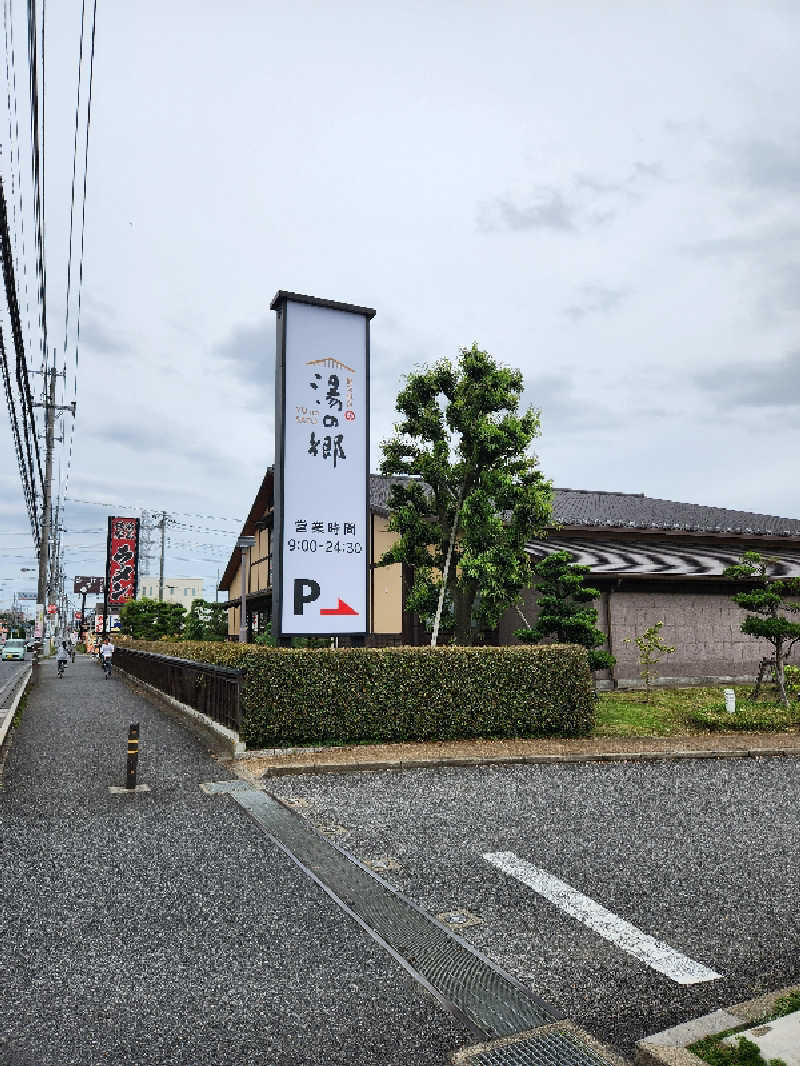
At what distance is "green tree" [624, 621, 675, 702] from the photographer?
1825 centimetres

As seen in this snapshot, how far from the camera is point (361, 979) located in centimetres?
416

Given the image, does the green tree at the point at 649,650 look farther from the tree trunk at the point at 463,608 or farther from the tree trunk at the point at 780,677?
the tree trunk at the point at 463,608

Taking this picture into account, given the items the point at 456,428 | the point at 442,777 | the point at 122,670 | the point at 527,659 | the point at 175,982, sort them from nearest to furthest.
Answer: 1. the point at 175,982
2. the point at 442,777
3. the point at 527,659
4. the point at 456,428
5. the point at 122,670

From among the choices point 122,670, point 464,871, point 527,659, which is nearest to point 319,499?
point 527,659

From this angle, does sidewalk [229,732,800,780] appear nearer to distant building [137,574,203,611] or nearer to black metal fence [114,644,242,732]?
black metal fence [114,644,242,732]

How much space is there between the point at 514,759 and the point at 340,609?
13.7ft

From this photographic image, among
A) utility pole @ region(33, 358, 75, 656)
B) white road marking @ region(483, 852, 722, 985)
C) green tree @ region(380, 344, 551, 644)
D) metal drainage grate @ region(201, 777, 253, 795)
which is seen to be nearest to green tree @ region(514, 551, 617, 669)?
green tree @ region(380, 344, 551, 644)

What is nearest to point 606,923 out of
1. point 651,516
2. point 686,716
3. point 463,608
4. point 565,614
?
point 686,716

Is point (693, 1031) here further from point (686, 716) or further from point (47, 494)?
point (47, 494)

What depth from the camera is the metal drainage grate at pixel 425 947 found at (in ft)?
12.6

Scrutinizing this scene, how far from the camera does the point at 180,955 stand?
4.47m

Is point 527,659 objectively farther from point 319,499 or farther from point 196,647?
point 196,647

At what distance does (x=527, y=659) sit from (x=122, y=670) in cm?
2915

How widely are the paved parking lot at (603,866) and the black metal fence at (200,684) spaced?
3.46m
